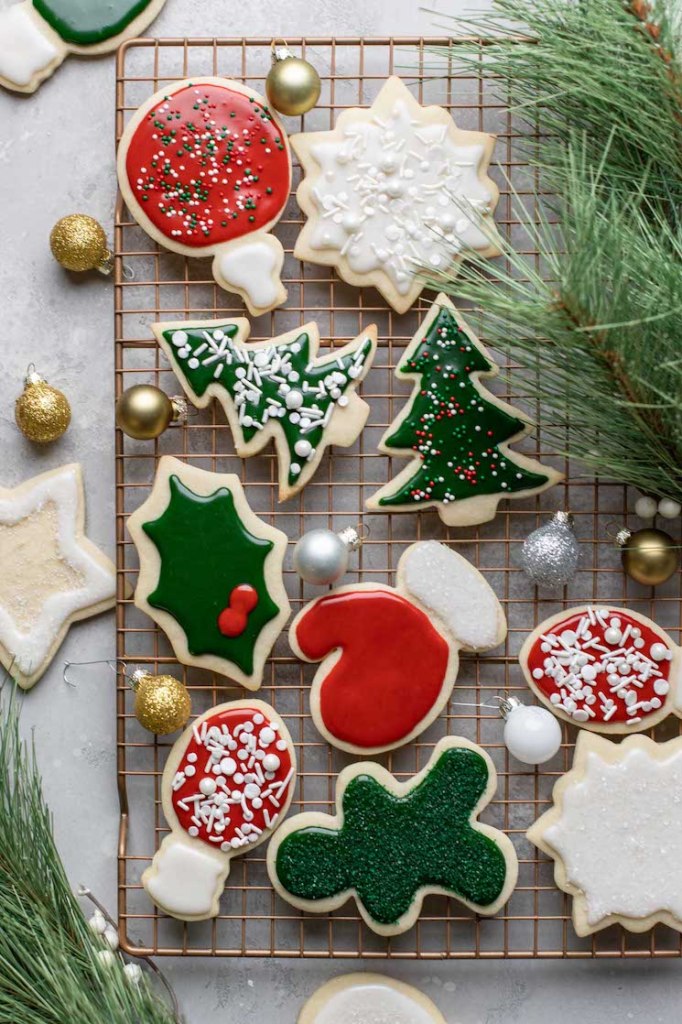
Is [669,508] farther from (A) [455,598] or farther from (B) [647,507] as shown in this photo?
(A) [455,598]

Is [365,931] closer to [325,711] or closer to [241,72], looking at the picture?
[325,711]

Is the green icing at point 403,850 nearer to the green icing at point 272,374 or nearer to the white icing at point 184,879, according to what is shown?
the white icing at point 184,879

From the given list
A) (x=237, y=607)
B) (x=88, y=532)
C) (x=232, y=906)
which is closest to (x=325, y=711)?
(x=237, y=607)

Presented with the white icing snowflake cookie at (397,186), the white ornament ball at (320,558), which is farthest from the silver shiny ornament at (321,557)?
the white icing snowflake cookie at (397,186)

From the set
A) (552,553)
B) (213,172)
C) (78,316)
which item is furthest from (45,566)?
(552,553)

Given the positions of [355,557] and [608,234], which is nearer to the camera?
[608,234]
